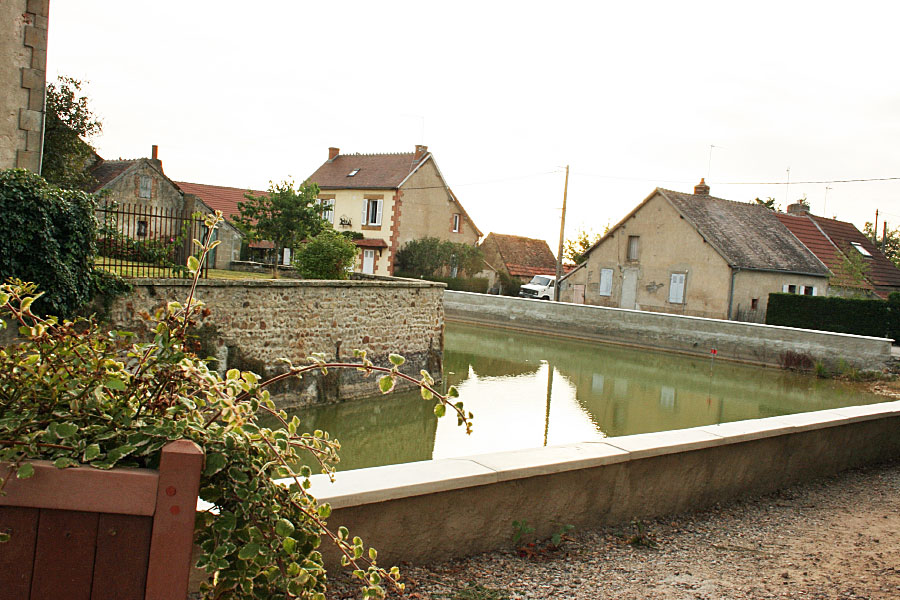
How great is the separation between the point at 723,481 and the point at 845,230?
120ft

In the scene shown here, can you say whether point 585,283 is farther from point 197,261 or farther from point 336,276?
point 197,261

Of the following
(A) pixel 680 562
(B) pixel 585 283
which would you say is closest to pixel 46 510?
(A) pixel 680 562

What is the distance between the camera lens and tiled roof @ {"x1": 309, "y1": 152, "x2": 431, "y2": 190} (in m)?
38.8

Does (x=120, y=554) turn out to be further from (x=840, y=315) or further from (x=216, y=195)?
(x=216, y=195)

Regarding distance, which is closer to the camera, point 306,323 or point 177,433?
point 177,433

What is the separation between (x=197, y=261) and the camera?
252 cm

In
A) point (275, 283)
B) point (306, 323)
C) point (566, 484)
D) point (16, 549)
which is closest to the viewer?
point (16, 549)

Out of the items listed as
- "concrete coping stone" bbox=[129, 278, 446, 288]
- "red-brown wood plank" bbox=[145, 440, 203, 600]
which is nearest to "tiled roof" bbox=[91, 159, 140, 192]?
"concrete coping stone" bbox=[129, 278, 446, 288]

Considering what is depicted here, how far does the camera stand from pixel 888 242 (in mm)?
60500

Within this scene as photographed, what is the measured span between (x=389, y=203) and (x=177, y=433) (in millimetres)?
36632

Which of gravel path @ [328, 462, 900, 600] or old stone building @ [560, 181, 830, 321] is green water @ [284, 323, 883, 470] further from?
old stone building @ [560, 181, 830, 321]

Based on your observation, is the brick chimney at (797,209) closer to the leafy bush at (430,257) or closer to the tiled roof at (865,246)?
the tiled roof at (865,246)

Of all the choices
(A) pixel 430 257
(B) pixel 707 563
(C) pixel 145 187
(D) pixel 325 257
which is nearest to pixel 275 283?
(D) pixel 325 257

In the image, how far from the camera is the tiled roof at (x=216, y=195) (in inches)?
1622
